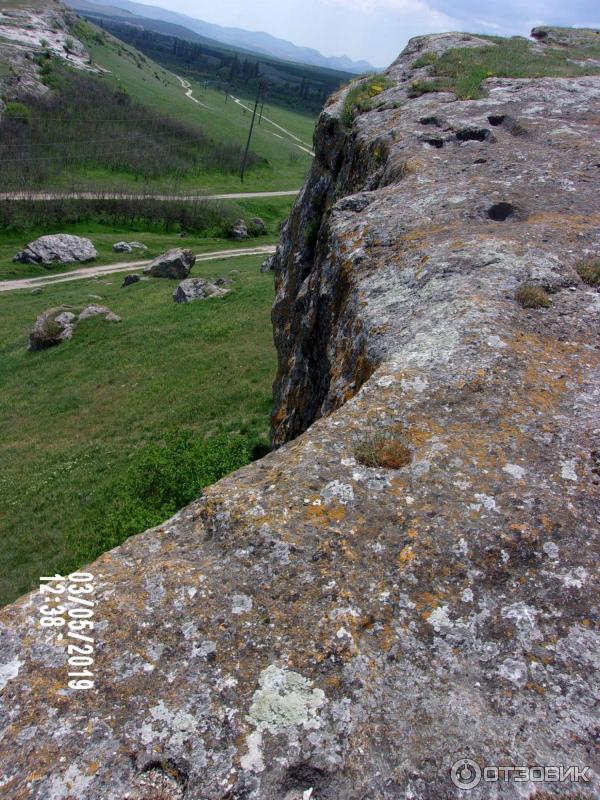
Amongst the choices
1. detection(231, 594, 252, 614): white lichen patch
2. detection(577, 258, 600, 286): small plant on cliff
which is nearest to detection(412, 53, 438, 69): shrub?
detection(577, 258, 600, 286): small plant on cliff

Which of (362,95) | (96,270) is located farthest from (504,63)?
(96,270)

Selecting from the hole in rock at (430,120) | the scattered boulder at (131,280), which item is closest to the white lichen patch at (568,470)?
the hole in rock at (430,120)

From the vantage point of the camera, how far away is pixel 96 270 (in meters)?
58.2

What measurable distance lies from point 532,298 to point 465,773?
18.9 feet

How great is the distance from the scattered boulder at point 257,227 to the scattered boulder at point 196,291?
39.1 metres

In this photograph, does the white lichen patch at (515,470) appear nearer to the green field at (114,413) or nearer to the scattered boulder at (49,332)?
the green field at (114,413)

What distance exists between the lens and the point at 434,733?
3.50 m

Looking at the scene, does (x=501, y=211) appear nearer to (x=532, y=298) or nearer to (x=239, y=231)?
(x=532, y=298)

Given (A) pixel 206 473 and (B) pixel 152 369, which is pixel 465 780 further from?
(B) pixel 152 369

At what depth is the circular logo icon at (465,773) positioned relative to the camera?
10.7ft

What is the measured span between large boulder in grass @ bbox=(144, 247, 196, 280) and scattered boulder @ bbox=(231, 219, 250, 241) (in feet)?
79.5

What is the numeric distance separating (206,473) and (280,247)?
28.6 ft

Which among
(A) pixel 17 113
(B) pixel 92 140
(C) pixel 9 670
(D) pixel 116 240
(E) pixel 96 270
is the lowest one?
(E) pixel 96 270
